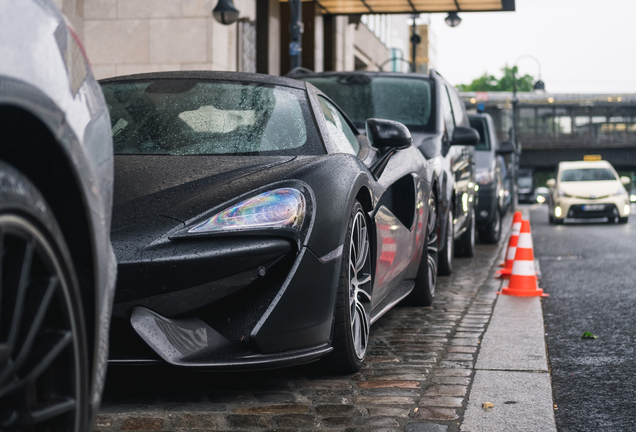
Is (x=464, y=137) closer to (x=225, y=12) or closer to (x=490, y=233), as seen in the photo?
(x=490, y=233)

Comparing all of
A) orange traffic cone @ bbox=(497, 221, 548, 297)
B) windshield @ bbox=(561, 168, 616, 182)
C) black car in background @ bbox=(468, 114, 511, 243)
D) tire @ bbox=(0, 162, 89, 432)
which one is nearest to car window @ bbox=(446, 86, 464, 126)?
orange traffic cone @ bbox=(497, 221, 548, 297)

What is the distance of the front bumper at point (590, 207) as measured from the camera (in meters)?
22.0

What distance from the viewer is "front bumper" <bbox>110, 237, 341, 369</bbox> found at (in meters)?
3.31

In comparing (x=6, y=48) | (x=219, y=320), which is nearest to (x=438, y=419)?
(x=219, y=320)

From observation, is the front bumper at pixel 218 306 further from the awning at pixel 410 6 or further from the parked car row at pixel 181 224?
the awning at pixel 410 6

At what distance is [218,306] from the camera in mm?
3441

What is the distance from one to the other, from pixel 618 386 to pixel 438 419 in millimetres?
1103

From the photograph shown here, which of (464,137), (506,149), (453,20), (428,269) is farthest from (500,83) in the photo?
(428,269)

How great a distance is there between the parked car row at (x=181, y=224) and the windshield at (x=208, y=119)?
0.01 metres

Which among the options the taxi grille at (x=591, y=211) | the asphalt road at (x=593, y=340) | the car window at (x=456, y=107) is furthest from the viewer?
the taxi grille at (x=591, y=211)

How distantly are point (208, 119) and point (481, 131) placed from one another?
36.4 ft

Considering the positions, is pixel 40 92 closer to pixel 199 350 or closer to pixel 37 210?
pixel 37 210

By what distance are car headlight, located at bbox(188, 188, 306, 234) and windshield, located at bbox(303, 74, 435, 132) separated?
4615 mm

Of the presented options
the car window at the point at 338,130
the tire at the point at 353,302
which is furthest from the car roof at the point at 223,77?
the tire at the point at 353,302
